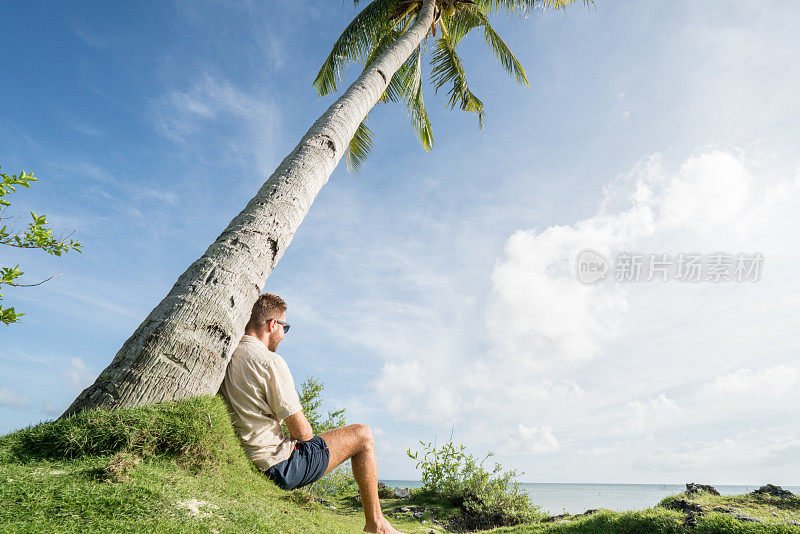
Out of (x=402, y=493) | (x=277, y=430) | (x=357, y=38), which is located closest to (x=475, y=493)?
(x=402, y=493)

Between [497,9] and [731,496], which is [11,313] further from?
[497,9]

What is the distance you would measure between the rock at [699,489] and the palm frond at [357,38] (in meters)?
11.5

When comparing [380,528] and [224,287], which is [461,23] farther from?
[380,528]

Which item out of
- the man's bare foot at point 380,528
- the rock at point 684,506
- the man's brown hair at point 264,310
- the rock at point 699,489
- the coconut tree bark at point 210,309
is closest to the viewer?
the coconut tree bark at point 210,309

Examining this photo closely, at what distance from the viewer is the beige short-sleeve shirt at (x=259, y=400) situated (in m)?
3.41

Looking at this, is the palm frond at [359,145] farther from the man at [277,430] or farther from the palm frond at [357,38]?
the man at [277,430]

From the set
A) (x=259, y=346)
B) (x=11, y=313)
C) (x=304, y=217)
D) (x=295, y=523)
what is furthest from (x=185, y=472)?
(x=304, y=217)

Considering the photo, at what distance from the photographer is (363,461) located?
3.80m

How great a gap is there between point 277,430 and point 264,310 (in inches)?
42.1

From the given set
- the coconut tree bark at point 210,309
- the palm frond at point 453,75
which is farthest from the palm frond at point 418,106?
the coconut tree bark at point 210,309

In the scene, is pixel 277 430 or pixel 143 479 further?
pixel 277 430

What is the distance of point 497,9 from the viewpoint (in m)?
10.4

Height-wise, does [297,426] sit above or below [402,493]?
above

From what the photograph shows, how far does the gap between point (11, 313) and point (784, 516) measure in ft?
26.3
